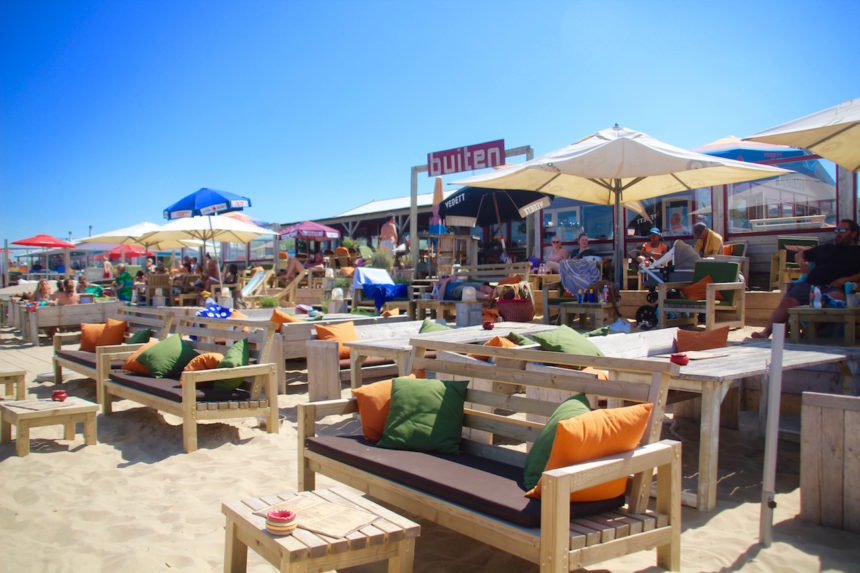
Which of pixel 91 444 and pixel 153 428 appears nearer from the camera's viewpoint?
pixel 91 444

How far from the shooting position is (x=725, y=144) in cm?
1013

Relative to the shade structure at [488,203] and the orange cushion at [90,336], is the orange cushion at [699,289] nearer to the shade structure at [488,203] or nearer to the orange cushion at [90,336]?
the orange cushion at [90,336]

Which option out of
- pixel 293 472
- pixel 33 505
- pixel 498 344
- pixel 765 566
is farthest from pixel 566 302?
pixel 33 505

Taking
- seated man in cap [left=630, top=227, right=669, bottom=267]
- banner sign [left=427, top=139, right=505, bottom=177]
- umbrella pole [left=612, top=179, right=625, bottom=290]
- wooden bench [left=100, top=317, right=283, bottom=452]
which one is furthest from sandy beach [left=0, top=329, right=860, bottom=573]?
banner sign [left=427, top=139, right=505, bottom=177]

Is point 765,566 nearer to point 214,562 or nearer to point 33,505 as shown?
point 214,562

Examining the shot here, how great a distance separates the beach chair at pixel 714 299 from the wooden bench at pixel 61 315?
8.27 metres

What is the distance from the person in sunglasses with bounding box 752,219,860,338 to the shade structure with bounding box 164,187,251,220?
8.42 metres

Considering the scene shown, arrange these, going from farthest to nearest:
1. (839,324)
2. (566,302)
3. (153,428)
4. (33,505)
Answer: (566,302) → (839,324) → (153,428) → (33,505)

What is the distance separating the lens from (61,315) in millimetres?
10359

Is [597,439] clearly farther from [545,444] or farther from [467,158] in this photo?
[467,158]

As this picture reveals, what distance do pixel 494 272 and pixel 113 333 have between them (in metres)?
5.04

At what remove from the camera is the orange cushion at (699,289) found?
6.62 metres

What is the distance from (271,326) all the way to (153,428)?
1179mm

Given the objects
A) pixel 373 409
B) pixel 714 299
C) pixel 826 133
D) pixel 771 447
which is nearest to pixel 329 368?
pixel 373 409
